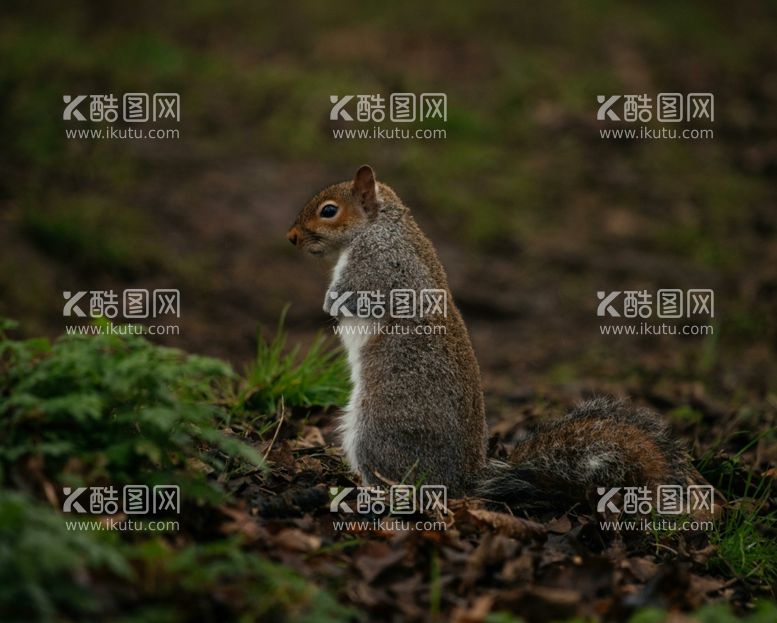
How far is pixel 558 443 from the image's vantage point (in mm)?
4547

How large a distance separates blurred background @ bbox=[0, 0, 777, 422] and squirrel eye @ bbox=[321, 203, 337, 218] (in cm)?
286

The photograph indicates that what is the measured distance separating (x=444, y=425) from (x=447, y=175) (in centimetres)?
712

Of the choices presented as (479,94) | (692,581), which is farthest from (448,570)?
(479,94)

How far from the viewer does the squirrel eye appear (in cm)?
537

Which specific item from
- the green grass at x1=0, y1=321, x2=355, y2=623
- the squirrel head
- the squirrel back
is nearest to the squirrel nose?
the squirrel head

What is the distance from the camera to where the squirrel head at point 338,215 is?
5.31 meters

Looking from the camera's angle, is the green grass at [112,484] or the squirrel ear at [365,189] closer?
the green grass at [112,484]

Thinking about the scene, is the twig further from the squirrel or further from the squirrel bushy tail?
the squirrel bushy tail

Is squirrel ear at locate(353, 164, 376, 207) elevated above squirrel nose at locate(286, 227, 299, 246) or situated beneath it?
elevated above

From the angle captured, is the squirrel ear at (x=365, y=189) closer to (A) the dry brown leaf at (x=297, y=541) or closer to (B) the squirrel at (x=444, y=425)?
(B) the squirrel at (x=444, y=425)

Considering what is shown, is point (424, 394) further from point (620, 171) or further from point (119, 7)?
point (119, 7)

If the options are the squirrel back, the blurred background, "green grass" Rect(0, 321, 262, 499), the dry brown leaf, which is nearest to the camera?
"green grass" Rect(0, 321, 262, 499)

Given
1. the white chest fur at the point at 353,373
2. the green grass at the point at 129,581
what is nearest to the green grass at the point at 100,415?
the green grass at the point at 129,581

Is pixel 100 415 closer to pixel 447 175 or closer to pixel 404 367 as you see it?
pixel 404 367
